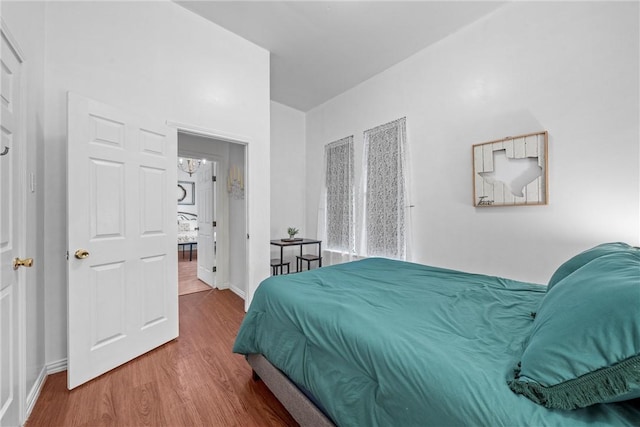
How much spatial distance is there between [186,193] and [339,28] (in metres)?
7.32

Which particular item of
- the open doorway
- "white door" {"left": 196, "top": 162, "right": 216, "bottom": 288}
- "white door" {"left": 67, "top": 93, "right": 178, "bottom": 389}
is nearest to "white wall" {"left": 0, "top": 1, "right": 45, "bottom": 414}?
"white door" {"left": 67, "top": 93, "right": 178, "bottom": 389}

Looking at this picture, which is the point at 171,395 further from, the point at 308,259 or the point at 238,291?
the point at 308,259

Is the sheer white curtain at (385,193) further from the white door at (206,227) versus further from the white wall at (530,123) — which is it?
the white door at (206,227)

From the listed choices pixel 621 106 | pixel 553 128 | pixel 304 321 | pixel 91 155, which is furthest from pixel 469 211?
pixel 91 155

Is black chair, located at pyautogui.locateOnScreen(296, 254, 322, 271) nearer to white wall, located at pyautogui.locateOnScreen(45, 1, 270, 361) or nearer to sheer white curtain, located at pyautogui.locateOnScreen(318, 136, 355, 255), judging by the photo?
sheer white curtain, located at pyautogui.locateOnScreen(318, 136, 355, 255)

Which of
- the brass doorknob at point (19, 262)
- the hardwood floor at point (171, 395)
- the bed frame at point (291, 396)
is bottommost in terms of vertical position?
the hardwood floor at point (171, 395)

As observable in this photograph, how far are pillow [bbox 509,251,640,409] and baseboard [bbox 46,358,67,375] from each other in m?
2.93

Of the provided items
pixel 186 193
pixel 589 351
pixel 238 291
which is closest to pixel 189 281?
pixel 238 291

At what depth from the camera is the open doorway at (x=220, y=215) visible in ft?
12.1

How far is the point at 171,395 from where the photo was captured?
5.67ft

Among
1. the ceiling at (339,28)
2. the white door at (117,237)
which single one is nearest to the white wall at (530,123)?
the ceiling at (339,28)

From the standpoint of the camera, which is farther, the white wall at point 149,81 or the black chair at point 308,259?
the black chair at point 308,259

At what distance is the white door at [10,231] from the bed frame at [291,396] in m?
1.22

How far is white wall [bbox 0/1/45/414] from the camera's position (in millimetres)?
1622
